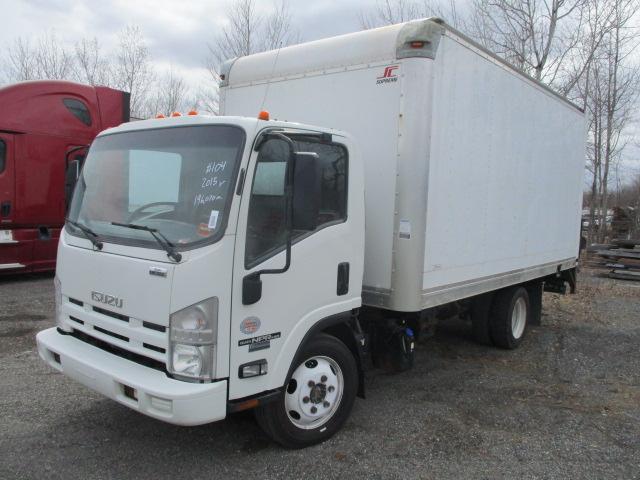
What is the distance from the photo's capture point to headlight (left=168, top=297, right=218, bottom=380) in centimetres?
304

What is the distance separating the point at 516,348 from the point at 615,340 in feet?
5.60

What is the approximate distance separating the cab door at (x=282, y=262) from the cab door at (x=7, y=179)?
752cm

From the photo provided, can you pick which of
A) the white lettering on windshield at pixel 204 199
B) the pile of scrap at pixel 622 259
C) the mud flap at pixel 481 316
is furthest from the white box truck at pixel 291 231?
the pile of scrap at pixel 622 259

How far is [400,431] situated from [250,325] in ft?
5.68

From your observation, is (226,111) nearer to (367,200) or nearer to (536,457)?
(367,200)

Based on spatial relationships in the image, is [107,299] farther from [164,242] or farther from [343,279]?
[343,279]

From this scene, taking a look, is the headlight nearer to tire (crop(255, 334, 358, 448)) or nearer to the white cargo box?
tire (crop(255, 334, 358, 448))

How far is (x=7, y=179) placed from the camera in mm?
9102

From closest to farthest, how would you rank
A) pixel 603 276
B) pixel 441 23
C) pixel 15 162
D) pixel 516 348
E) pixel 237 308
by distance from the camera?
pixel 237 308
pixel 441 23
pixel 516 348
pixel 15 162
pixel 603 276

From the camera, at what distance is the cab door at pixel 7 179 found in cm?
904

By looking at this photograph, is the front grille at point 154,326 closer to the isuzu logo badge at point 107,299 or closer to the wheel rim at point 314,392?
the isuzu logo badge at point 107,299

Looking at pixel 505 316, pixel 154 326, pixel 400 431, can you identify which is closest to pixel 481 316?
pixel 505 316

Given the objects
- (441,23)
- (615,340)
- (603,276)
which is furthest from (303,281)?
(603,276)

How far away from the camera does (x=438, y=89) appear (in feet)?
14.1
